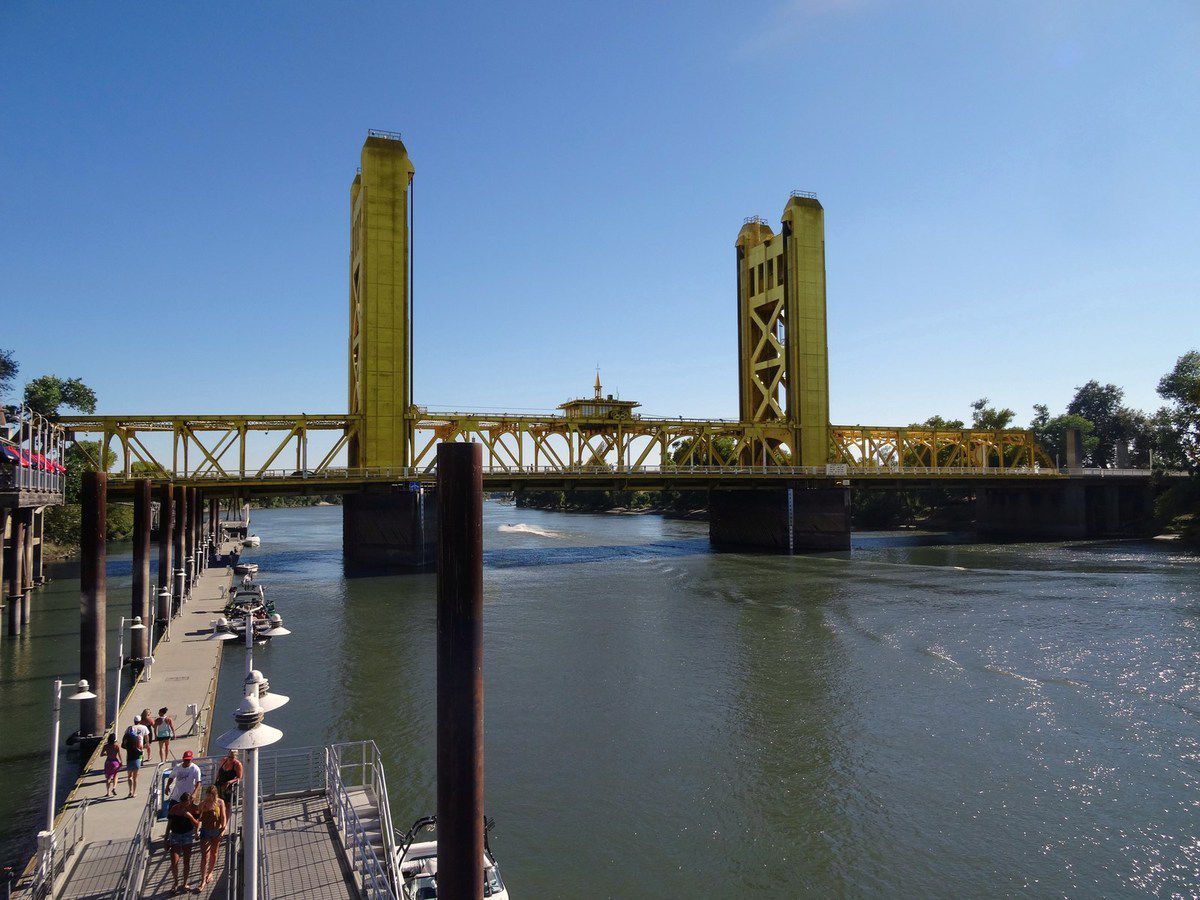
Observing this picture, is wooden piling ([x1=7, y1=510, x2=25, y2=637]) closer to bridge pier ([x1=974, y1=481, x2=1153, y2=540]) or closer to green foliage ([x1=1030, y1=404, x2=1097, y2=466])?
bridge pier ([x1=974, y1=481, x2=1153, y2=540])

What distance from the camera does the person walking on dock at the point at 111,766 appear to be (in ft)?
53.5

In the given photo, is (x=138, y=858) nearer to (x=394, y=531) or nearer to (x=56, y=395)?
(x=394, y=531)

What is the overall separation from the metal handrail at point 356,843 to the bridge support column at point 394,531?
50.4m

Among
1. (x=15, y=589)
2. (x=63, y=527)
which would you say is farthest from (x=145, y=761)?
(x=63, y=527)

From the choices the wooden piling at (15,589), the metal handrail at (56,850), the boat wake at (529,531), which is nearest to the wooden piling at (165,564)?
the wooden piling at (15,589)

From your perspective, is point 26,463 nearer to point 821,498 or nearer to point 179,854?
point 179,854

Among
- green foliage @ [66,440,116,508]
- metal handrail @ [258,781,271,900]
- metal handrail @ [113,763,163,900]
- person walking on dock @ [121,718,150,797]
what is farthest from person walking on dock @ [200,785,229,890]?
green foliage @ [66,440,116,508]

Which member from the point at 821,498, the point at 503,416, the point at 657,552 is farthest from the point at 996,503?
the point at 503,416

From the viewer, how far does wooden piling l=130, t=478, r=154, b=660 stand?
2972cm

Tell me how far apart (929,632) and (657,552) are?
146 feet

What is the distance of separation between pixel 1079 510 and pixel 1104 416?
185ft

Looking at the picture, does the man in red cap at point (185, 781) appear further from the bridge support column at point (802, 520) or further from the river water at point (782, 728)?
the bridge support column at point (802, 520)

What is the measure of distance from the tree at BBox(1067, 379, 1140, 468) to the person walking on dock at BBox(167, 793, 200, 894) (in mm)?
140473

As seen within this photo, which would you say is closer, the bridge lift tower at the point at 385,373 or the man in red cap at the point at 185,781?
the man in red cap at the point at 185,781
